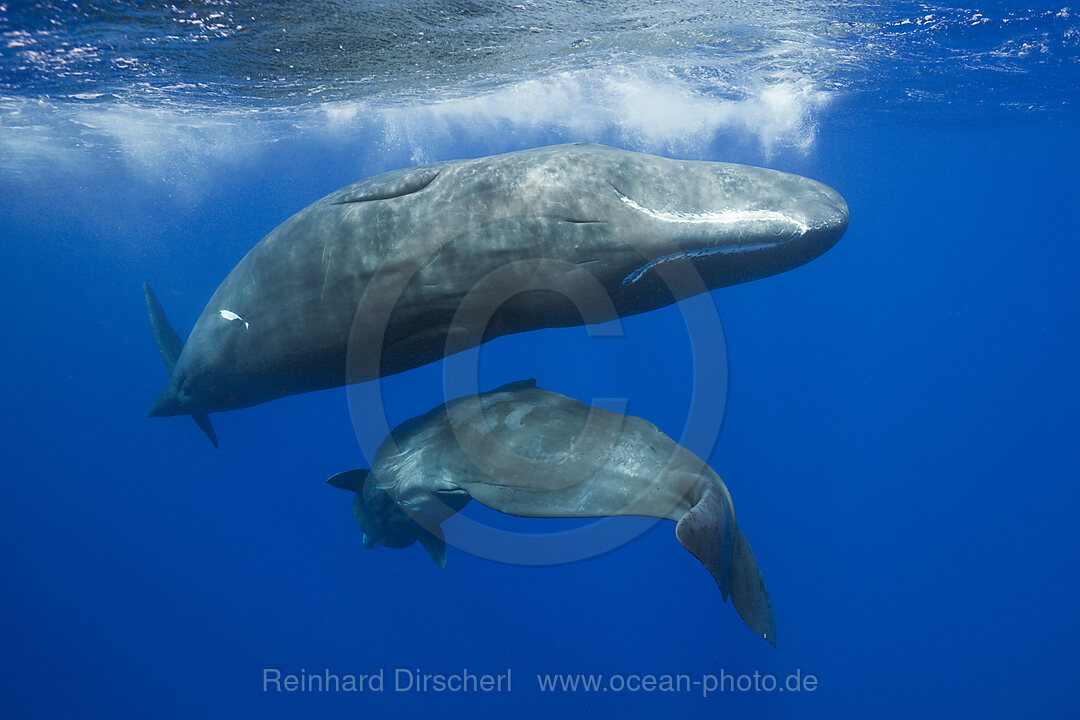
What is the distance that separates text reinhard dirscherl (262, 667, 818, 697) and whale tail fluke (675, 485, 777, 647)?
55.9 feet

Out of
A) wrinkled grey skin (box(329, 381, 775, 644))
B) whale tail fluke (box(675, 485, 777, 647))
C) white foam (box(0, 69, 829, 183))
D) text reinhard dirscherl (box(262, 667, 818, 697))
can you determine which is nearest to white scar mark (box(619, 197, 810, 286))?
wrinkled grey skin (box(329, 381, 775, 644))

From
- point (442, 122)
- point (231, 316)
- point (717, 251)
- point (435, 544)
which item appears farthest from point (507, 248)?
point (442, 122)

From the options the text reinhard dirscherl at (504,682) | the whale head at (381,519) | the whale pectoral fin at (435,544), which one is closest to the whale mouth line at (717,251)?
the whale head at (381,519)

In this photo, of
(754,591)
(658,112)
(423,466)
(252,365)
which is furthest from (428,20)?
(658,112)

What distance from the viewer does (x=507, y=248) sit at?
390 centimetres

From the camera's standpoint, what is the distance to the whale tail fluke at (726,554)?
3.03 meters

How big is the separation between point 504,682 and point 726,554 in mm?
19029

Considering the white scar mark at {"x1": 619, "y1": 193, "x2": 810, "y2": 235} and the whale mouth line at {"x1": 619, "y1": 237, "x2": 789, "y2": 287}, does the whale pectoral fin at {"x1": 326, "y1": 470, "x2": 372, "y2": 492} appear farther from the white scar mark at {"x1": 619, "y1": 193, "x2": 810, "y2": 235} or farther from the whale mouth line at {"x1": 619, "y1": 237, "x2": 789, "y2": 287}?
the white scar mark at {"x1": 619, "y1": 193, "x2": 810, "y2": 235}

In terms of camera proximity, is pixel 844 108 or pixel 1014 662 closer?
pixel 1014 662

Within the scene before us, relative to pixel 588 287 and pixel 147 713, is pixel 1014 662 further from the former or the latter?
pixel 147 713

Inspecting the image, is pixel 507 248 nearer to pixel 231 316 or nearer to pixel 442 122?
pixel 231 316

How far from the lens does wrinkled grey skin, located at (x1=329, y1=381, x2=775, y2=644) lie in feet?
11.0

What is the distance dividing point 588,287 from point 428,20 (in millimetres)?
8827

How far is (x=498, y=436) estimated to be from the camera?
13.8 feet
